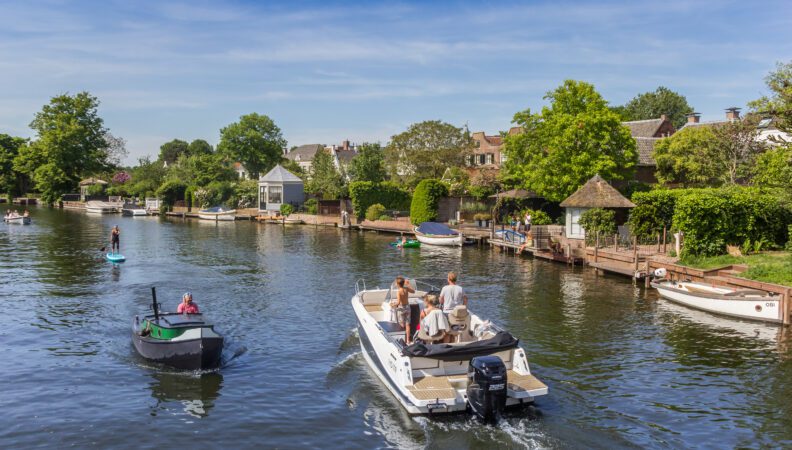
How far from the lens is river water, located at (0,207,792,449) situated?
14.9 metres

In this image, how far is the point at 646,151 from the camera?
64312 mm

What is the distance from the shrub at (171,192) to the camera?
344 ft

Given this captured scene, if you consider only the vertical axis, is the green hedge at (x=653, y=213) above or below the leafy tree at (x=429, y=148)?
below

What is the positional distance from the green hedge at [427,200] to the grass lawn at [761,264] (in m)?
34.0

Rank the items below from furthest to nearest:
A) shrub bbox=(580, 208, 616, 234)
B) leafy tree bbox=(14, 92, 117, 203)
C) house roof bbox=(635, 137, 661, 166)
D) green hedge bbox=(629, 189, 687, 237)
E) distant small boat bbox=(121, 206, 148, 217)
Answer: leafy tree bbox=(14, 92, 117, 203), distant small boat bbox=(121, 206, 148, 217), house roof bbox=(635, 137, 661, 166), shrub bbox=(580, 208, 616, 234), green hedge bbox=(629, 189, 687, 237)

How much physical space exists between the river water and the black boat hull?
1.49 ft

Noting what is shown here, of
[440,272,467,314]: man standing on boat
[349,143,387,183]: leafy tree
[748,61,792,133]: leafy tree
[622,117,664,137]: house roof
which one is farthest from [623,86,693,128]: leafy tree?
[440,272,467,314]: man standing on boat

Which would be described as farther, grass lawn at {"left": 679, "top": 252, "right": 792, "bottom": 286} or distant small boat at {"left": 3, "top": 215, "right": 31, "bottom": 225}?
distant small boat at {"left": 3, "top": 215, "right": 31, "bottom": 225}

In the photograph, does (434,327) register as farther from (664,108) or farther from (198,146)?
(198,146)

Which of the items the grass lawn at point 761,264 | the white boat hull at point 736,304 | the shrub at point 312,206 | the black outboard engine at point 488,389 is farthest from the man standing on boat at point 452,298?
the shrub at point 312,206

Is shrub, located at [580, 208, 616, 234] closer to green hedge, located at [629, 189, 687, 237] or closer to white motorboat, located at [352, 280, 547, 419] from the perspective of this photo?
green hedge, located at [629, 189, 687, 237]

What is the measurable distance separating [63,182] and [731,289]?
4804 inches

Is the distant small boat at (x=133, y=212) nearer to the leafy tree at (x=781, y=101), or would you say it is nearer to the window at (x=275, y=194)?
the window at (x=275, y=194)

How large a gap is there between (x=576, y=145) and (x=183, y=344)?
41942 millimetres
